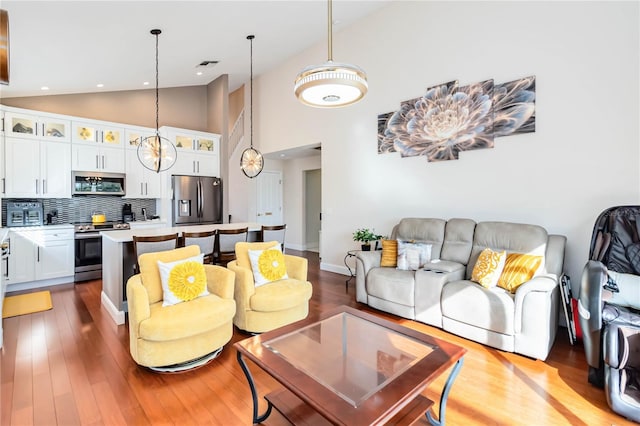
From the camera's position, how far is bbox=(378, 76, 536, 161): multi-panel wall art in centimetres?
349

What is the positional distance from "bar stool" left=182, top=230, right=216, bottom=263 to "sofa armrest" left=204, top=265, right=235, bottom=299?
787mm

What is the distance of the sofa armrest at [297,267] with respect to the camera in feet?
11.3

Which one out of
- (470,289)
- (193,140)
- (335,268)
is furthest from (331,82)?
(193,140)

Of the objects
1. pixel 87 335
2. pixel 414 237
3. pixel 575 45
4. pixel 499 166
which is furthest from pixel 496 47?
pixel 87 335

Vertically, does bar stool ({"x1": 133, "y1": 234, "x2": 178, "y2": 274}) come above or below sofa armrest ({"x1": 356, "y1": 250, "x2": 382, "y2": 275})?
above

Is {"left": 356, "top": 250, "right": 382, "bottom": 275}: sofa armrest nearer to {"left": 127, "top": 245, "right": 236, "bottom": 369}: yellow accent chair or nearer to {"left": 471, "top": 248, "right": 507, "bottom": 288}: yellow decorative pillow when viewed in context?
{"left": 471, "top": 248, "right": 507, "bottom": 288}: yellow decorative pillow

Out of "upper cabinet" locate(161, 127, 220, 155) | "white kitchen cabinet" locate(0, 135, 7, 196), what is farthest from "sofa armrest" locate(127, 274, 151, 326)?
"upper cabinet" locate(161, 127, 220, 155)

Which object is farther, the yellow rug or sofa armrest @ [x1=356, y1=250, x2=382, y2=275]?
sofa armrest @ [x1=356, y1=250, x2=382, y2=275]

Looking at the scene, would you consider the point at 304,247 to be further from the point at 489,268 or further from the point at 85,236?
the point at 489,268

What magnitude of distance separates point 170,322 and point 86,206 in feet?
15.5

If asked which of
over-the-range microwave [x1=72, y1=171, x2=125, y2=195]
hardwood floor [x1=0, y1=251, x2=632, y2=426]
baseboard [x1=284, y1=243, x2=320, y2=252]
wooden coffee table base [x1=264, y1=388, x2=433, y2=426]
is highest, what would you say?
over-the-range microwave [x1=72, y1=171, x2=125, y2=195]

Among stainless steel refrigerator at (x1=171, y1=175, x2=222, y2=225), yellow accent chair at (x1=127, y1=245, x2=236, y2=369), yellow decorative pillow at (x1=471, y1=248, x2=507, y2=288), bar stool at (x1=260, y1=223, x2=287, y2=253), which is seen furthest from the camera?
stainless steel refrigerator at (x1=171, y1=175, x2=222, y2=225)

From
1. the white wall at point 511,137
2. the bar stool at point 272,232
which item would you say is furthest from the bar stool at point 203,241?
the white wall at point 511,137

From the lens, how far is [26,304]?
3918 mm
